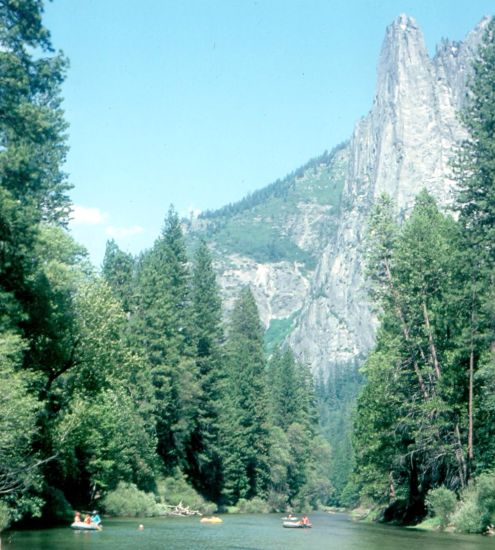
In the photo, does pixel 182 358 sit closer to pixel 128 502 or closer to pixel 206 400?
pixel 206 400

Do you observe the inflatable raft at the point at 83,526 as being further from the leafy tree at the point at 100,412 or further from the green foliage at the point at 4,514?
the green foliage at the point at 4,514

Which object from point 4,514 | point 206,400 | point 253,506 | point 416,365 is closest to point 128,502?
point 206,400

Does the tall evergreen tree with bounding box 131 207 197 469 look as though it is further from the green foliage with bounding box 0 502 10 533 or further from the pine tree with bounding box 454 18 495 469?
the green foliage with bounding box 0 502 10 533

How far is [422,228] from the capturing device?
50.0 metres

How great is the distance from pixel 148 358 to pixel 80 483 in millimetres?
14450

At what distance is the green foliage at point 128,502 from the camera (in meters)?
53.9

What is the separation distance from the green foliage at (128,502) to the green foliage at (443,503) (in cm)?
2022

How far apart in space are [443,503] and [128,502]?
2101cm

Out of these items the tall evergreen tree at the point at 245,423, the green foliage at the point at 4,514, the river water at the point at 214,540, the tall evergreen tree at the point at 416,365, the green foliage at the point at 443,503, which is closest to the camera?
the green foliage at the point at 4,514

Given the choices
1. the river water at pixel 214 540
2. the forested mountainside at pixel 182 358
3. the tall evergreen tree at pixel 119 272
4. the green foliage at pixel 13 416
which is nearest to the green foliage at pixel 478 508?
the forested mountainside at pixel 182 358

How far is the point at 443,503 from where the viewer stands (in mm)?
45844

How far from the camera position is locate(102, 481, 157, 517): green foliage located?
53.9 m

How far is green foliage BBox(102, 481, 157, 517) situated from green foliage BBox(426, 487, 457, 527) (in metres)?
20.2

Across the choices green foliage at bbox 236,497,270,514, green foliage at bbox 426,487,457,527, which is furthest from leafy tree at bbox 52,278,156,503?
green foliage at bbox 236,497,270,514
